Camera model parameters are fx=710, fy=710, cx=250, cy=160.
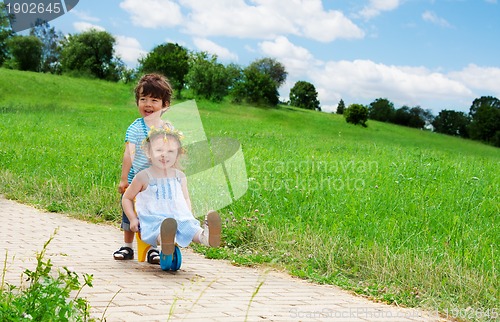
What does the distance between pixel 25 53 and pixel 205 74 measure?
2258cm

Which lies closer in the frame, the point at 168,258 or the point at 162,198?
the point at 168,258

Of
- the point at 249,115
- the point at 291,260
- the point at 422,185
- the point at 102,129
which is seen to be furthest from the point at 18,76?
the point at 291,260

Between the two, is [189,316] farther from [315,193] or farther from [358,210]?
[315,193]

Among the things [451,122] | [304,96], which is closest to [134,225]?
[451,122]

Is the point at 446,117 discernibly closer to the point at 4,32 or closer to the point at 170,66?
the point at 170,66

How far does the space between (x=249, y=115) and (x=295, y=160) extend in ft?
96.3

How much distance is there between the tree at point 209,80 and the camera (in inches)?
2007

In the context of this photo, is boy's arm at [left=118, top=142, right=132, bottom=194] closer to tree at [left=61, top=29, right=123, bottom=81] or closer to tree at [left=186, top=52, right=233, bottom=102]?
tree at [left=186, top=52, right=233, bottom=102]

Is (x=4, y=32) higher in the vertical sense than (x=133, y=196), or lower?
higher

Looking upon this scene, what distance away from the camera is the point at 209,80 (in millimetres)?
51750

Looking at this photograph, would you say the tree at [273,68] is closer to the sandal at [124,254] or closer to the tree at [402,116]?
the tree at [402,116]

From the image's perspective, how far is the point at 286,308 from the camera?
5.26 metres

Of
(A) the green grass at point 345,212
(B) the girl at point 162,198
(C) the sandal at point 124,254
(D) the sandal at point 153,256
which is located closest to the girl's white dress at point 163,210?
(B) the girl at point 162,198

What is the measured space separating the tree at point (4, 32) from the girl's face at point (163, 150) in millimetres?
49328
